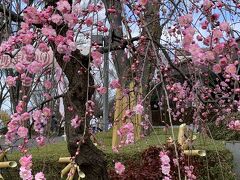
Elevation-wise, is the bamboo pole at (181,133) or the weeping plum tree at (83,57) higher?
the weeping plum tree at (83,57)

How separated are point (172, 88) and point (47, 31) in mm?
830

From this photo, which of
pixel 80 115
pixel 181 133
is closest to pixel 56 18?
pixel 80 115

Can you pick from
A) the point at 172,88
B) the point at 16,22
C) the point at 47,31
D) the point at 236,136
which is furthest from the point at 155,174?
the point at 236,136

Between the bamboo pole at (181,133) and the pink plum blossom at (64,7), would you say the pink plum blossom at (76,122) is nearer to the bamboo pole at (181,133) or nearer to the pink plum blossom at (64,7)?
the pink plum blossom at (64,7)

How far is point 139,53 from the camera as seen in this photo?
2828 mm

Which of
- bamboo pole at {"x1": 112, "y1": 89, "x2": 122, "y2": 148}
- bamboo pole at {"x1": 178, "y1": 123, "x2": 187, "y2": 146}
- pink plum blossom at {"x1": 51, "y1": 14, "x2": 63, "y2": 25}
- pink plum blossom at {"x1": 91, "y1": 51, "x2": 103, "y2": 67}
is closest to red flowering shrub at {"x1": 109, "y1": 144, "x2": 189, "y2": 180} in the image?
bamboo pole at {"x1": 178, "y1": 123, "x2": 187, "y2": 146}

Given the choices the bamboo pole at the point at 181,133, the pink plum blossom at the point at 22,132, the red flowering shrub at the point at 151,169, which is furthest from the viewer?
the bamboo pole at the point at 181,133

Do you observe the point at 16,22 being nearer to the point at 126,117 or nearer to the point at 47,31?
the point at 47,31

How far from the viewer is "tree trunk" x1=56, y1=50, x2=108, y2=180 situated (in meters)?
2.88

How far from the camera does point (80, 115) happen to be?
9.42ft

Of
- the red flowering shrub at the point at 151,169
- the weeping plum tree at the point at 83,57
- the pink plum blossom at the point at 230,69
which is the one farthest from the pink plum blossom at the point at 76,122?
the red flowering shrub at the point at 151,169

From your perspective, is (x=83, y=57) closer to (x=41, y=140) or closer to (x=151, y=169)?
(x=41, y=140)

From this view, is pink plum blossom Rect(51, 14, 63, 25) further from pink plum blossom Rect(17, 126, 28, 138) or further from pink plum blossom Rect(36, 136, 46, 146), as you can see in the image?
pink plum blossom Rect(36, 136, 46, 146)

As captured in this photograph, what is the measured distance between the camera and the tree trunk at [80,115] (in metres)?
2.88
